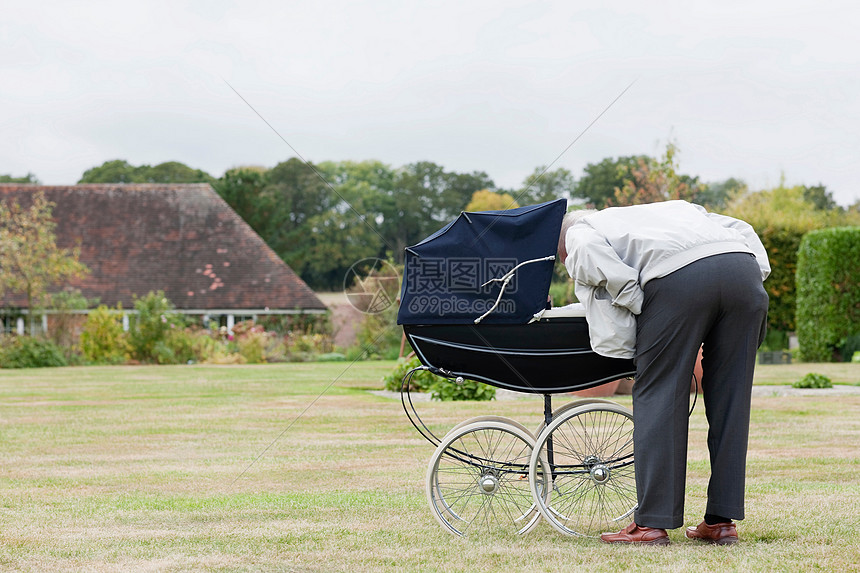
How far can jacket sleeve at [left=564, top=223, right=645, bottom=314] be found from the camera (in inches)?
173

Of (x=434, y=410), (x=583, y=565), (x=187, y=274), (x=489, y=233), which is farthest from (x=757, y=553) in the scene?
(x=187, y=274)

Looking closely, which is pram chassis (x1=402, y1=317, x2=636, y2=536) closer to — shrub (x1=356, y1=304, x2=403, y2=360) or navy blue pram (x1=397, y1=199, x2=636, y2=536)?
navy blue pram (x1=397, y1=199, x2=636, y2=536)

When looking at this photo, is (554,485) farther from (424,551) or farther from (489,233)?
(489,233)

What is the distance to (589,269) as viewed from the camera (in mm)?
4445

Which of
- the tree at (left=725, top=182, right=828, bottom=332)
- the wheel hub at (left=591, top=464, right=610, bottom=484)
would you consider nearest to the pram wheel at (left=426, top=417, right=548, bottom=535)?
the wheel hub at (left=591, top=464, right=610, bottom=484)

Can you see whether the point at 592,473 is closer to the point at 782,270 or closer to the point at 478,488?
the point at 478,488

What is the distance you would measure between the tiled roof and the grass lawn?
16.8 meters

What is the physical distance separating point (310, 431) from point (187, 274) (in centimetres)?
2222

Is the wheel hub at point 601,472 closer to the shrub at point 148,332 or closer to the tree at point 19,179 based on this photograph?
the shrub at point 148,332

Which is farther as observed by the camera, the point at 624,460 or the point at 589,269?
the point at 624,460

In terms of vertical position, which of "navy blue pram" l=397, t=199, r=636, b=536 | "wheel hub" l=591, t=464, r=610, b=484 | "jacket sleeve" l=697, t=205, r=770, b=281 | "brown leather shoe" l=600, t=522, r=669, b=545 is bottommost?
"brown leather shoe" l=600, t=522, r=669, b=545

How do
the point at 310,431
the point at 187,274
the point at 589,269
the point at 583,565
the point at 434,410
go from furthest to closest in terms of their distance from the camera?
the point at 187,274
the point at 434,410
the point at 310,431
the point at 589,269
the point at 583,565

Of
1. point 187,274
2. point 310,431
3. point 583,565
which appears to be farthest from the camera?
point 187,274

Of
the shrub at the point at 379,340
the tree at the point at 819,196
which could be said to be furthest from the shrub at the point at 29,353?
the tree at the point at 819,196
